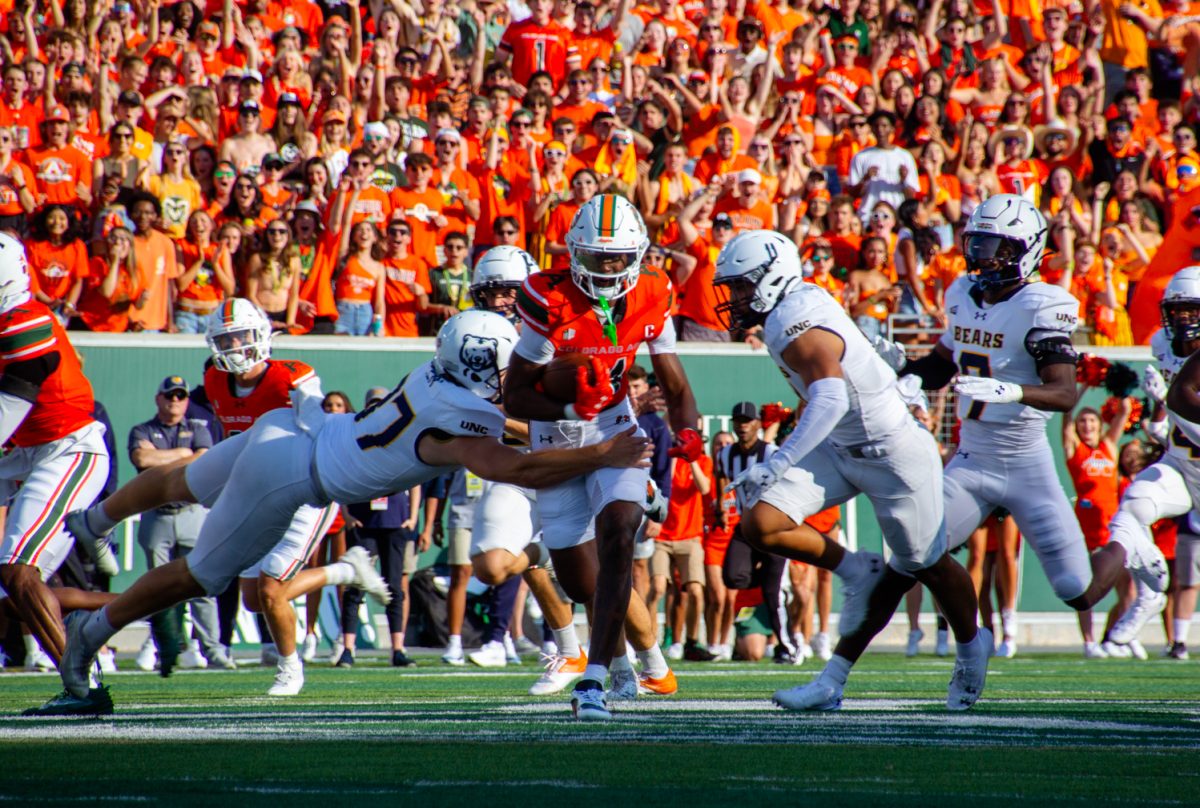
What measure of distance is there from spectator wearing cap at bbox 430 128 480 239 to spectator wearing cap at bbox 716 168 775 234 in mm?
2281

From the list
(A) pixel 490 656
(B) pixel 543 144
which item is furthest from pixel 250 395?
(B) pixel 543 144

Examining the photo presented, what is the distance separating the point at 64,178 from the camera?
13.0 metres

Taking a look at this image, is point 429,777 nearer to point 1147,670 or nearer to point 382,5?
point 1147,670

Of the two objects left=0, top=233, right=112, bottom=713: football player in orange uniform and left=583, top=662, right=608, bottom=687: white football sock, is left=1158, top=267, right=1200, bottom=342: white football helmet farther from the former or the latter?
left=0, top=233, right=112, bottom=713: football player in orange uniform

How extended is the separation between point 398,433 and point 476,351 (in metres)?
0.44

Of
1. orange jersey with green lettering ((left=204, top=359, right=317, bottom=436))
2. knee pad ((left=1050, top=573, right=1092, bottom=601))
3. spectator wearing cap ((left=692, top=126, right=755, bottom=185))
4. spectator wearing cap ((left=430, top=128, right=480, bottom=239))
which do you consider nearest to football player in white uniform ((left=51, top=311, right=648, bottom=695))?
orange jersey with green lettering ((left=204, top=359, right=317, bottom=436))

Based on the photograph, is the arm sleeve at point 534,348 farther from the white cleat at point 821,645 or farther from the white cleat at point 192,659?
the white cleat at point 821,645

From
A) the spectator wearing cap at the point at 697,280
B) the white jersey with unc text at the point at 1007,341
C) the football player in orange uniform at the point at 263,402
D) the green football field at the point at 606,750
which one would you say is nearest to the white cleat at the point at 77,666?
the green football field at the point at 606,750

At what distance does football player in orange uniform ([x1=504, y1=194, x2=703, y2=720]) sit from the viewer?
5895 mm

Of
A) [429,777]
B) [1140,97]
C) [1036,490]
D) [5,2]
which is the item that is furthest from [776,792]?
[1140,97]

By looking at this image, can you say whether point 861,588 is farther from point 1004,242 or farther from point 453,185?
point 453,185

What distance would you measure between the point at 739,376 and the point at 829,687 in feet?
24.6

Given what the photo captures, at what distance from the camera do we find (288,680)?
7656 millimetres

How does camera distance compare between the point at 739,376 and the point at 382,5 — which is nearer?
the point at 739,376
